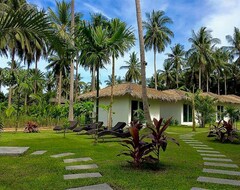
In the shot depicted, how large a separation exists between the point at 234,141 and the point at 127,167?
6954mm

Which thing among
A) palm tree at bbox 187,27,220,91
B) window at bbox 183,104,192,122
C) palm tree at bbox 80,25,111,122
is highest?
palm tree at bbox 187,27,220,91

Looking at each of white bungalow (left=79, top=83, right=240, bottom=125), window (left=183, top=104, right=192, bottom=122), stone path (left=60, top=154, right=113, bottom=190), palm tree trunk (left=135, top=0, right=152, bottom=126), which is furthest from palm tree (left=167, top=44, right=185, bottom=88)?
stone path (left=60, top=154, right=113, bottom=190)

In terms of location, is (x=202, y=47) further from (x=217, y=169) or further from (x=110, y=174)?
(x=110, y=174)

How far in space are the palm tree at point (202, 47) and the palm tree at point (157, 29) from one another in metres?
3.91

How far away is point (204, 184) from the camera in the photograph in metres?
4.34

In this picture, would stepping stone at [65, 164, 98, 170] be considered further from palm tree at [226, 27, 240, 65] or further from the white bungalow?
palm tree at [226, 27, 240, 65]

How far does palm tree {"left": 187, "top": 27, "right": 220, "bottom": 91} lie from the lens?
34.2 meters

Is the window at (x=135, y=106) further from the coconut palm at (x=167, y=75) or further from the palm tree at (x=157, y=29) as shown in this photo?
the coconut palm at (x=167, y=75)

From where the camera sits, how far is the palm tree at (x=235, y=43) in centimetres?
4028

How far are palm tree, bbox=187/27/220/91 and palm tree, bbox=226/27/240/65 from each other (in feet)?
24.1

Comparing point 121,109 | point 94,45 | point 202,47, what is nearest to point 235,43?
point 202,47

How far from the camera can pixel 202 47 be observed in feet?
112

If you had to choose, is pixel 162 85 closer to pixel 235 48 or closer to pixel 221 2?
pixel 235 48

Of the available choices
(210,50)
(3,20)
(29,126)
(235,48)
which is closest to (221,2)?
(3,20)
